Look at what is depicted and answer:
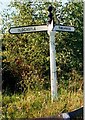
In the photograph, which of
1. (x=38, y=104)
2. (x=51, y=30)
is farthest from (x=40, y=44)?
(x=38, y=104)

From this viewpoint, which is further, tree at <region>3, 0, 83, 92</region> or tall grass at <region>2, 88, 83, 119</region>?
tree at <region>3, 0, 83, 92</region>

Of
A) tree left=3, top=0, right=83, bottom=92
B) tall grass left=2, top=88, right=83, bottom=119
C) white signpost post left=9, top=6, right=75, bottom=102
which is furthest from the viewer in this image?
tree left=3, top=0, right=83, bottom=92

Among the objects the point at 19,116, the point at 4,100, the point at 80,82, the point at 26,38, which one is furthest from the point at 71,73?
the point at 19,116

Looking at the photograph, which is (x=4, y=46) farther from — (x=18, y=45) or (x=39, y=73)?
(x=39, y=73)

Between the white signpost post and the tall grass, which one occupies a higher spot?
the white signpost post

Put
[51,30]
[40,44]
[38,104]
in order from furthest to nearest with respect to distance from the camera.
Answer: [40,44]
[51,30]
[38,104]

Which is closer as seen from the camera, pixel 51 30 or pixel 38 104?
pixel 38 104

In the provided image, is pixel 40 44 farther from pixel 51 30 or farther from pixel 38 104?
pixel 38 104

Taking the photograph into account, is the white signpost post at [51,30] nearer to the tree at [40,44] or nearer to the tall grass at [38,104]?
the tall grass at [38,104]

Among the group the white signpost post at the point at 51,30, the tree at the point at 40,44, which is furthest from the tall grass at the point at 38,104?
the tree at the point at 40,44

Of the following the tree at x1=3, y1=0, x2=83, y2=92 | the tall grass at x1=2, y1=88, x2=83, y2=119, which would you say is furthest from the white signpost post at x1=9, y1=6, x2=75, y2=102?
the tree at x1=3, y1=0, x2=83, y2=92

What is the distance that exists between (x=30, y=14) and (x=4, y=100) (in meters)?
1.43

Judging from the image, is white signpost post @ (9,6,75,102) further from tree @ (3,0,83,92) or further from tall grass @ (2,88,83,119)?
tree @ (3,0,83,92)

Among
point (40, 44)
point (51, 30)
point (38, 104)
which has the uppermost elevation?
point (51, 30)
